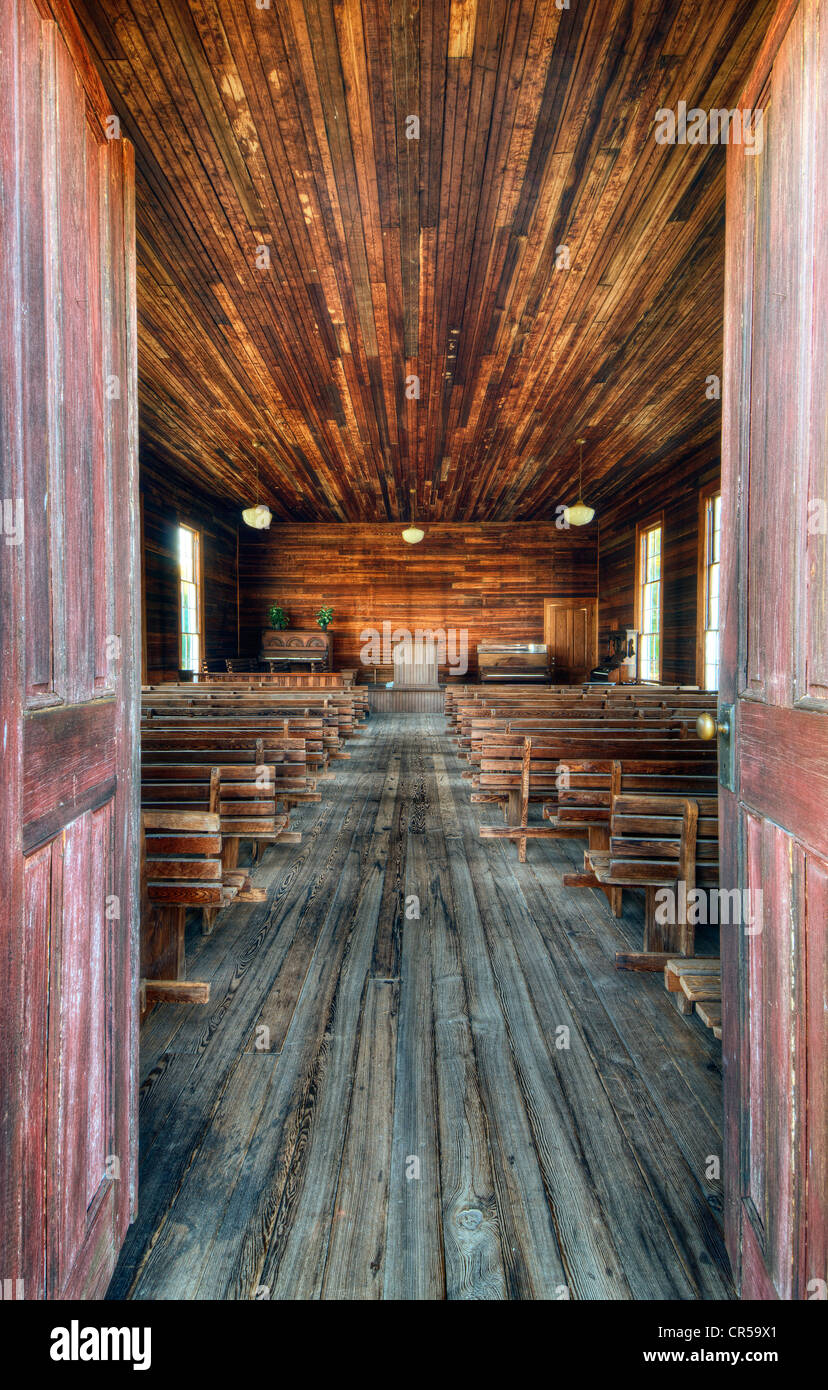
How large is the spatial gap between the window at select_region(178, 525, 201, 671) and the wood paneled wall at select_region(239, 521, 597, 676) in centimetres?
238

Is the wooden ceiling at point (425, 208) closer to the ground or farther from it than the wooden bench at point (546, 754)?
farther from it

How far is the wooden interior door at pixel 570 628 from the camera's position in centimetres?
1433

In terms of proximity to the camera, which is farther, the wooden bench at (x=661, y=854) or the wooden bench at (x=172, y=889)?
the wooden bench at (x=661, y=854)

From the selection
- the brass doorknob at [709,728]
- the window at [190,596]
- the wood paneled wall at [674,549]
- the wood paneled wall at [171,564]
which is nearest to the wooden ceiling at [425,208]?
the wood paneled wall at [674,549]

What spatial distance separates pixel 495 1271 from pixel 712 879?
1688 millimetres

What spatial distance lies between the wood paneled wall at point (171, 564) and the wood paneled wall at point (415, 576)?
1.20 m

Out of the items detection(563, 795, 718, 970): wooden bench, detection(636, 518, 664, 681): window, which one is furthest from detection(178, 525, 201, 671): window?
detection(563, 795, 718, 970): wooden bench

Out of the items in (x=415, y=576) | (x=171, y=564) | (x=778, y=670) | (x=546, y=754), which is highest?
(x=415, y=576)

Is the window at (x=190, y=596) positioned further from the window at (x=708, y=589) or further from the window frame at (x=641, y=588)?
the window at (x=708, y=589)

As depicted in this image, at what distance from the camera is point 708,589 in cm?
895

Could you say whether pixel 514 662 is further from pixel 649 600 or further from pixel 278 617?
pixel 278 617

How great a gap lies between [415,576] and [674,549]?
587 centimetres

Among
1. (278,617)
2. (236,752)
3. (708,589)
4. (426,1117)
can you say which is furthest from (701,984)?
(278,617)

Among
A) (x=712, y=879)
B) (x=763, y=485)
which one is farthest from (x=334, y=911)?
(x=763, y=485)
